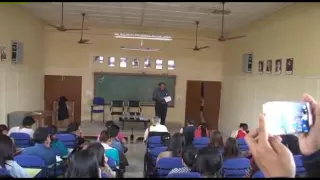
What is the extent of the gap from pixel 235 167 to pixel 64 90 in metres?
9.66

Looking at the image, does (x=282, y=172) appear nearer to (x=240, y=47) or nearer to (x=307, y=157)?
(x=307, y=157)

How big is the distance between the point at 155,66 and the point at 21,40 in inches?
206

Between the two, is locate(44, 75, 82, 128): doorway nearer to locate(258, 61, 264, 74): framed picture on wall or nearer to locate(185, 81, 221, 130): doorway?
locate(185, 81, 221, 130): doorway

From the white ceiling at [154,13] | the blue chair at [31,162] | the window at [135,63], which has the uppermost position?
the white ceiling at [154,13]

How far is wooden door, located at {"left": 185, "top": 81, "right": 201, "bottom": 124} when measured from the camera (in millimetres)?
13281

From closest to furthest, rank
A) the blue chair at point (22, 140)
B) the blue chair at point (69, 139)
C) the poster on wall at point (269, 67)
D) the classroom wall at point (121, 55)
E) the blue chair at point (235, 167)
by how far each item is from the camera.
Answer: the blue chair at point (235, 167)
the blue chair at point (22, 140)
the blue chair at point (69, 139)
the poster on wall at point (269, 67)
the classroom wall at point (121, 55)

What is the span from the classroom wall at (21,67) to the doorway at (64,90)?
0.33 meters

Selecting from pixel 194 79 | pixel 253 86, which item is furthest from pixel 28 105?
pixel 253 86

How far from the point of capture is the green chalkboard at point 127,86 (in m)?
12.8

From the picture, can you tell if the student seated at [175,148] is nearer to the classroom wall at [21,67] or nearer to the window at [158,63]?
the classroom wall at [21,67]

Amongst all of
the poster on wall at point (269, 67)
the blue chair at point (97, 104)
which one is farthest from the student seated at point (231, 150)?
the blue chair at point (97, 104)

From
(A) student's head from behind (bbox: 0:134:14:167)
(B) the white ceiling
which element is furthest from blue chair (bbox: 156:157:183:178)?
(B) the white ceiling

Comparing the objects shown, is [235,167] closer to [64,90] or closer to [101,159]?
[101,159]

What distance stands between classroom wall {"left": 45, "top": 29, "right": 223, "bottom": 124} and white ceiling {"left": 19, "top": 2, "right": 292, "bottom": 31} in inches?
39.3
